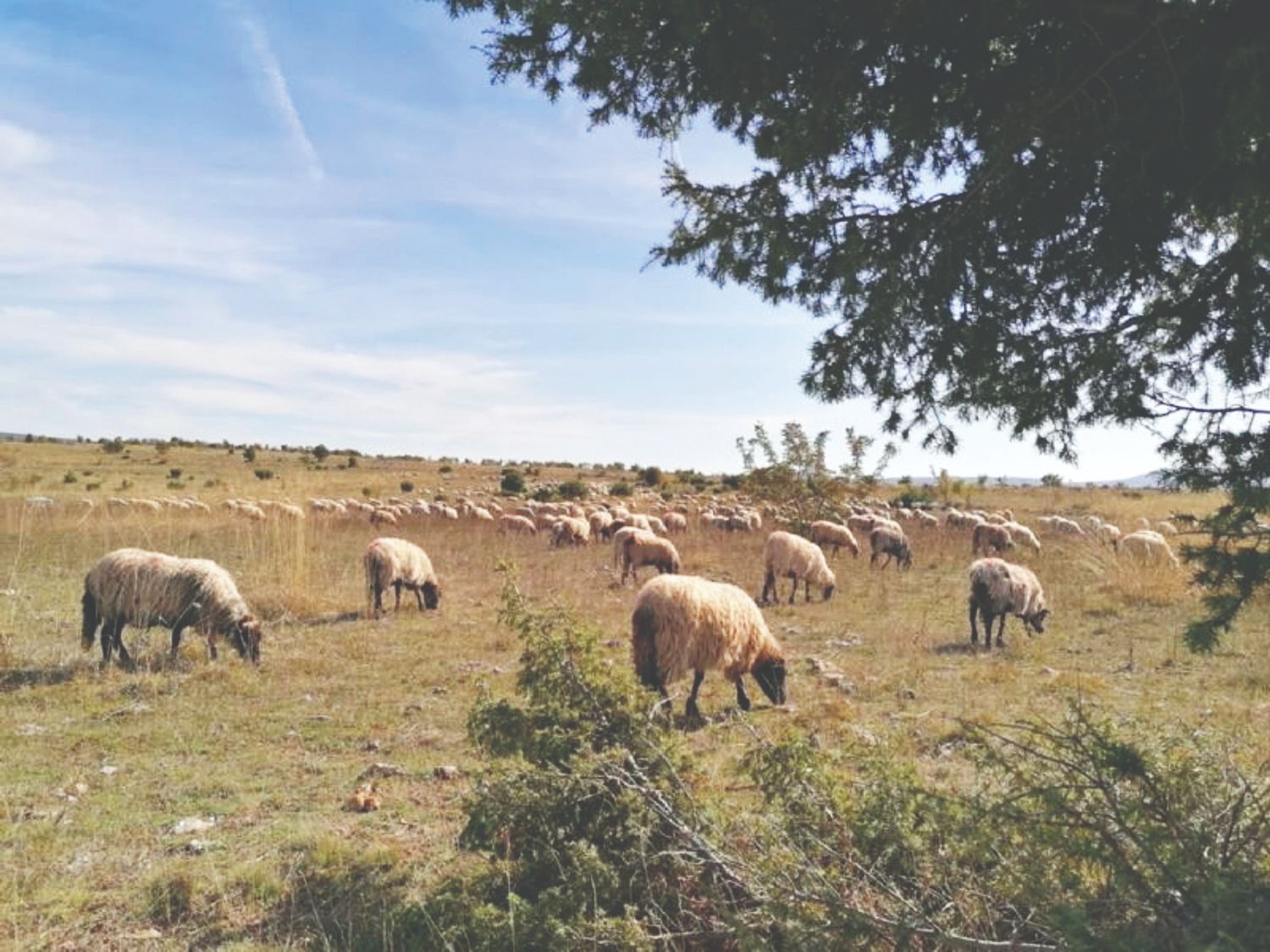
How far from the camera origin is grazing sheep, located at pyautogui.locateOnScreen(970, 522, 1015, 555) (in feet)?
71.7

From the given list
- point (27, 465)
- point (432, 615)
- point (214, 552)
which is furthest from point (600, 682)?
point (27, 465)

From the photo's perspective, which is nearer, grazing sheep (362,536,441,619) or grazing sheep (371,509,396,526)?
grazing sheep (362,536,441,619)

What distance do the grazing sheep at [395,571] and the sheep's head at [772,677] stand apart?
7.04 meters

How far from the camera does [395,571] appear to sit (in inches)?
505

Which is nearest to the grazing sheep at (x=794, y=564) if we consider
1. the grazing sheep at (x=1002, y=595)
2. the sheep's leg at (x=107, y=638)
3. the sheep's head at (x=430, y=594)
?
the grazing sheep at (x=1002, y=595)

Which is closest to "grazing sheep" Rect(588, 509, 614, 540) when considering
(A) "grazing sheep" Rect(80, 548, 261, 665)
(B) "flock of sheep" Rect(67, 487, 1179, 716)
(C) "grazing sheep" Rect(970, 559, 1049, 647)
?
(B) "flock of sheep" Rect(67, 487, 1179, 716)

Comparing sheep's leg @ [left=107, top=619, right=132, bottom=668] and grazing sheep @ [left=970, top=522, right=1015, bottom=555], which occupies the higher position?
grazing sheep @ [left=970, top=522, right=1015, bottom=555]

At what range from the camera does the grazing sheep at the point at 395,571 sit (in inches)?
505

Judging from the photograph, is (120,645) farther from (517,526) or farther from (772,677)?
(517,526)

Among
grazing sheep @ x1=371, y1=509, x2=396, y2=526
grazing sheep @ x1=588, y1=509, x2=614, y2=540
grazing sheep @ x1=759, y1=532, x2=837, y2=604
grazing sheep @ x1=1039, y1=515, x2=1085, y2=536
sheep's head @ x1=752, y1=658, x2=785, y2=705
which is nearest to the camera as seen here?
sheep's head @ x1=752, y1=658, x2=785, y2=705

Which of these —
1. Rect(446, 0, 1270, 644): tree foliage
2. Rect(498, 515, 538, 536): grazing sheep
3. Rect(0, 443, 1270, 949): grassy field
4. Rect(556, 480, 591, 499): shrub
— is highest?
Rect(446, 0, 1270, 644): tree foliage

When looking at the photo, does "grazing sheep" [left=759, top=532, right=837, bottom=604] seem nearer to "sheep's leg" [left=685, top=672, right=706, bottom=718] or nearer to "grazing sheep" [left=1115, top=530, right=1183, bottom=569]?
"grazing sheep" [left=1115, top=530, right=1183, bottom=569]

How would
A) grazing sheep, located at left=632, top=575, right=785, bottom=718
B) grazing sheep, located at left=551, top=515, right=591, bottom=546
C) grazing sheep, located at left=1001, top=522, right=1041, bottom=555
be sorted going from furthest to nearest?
grazing sheep, located at left=551, top=515, right=591, bottom=546, grazing sheep, located at left=1001, top=522, right=1041, bottom=555, grazing sheep, located at left=632, top=575, right=785, bottom=718

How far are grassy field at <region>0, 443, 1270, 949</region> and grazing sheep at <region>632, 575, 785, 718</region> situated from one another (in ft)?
1.30
